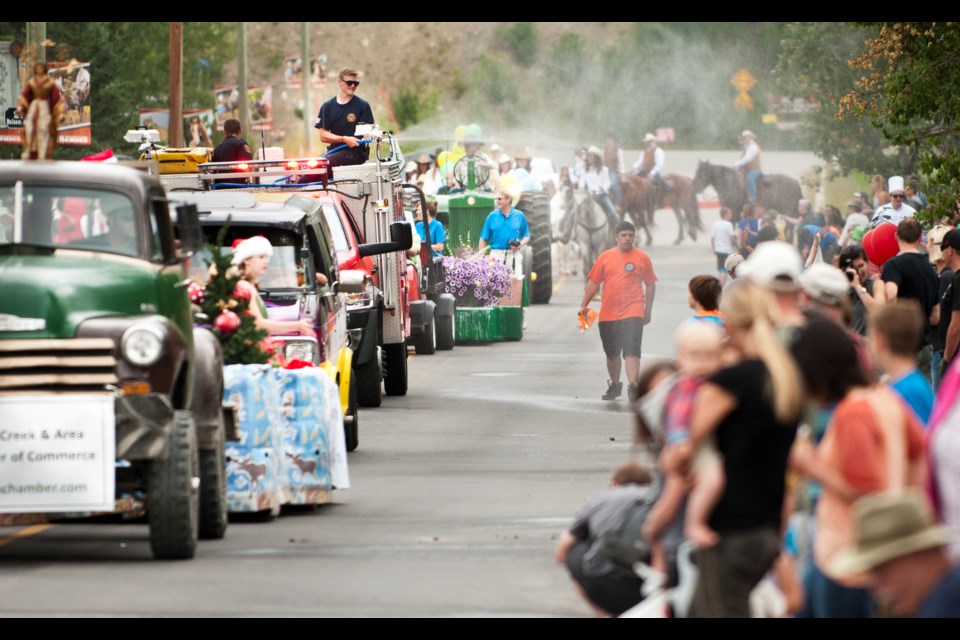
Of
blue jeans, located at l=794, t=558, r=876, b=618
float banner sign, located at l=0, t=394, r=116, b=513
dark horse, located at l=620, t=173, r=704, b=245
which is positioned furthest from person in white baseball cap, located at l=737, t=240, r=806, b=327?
dark horse, located at l=620, t=173, r=704, b=245

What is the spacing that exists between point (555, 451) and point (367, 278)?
11.4ft

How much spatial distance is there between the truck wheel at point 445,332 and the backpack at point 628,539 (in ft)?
63.6

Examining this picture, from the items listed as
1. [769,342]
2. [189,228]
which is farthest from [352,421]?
[769,342]

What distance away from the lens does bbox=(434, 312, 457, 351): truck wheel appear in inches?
1117

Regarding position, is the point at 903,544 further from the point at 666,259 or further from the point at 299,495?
the point at 666,259

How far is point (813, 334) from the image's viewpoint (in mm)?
7914

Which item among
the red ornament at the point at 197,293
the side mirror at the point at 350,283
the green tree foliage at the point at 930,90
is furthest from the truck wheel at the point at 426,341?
the red ornament at the point at 197,293

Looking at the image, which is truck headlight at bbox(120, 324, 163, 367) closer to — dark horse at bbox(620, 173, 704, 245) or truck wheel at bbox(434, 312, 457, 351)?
truck wheel at bbox(434, 312, 457, 351)

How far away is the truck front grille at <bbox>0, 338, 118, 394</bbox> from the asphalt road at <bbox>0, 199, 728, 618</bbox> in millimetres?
1019

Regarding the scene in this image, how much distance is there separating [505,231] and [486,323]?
2.52m

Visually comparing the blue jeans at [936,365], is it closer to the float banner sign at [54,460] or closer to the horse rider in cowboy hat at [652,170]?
the float banner sign at [54,460]

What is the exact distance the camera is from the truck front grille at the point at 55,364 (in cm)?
1139

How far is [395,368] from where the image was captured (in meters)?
22.1
